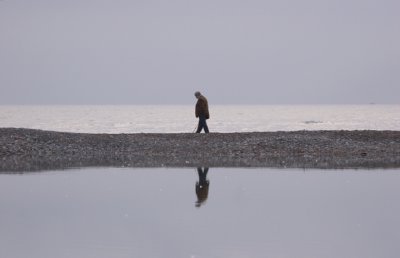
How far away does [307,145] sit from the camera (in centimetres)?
3189

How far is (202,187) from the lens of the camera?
19969 millimetres

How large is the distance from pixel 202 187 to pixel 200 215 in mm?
4707

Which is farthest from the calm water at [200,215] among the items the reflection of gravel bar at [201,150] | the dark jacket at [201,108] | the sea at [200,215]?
the dark jacket at [201,108]

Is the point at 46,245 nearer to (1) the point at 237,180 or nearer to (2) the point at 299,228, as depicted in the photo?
(2) the point at 299,228

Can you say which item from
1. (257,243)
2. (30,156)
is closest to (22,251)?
(257,243)

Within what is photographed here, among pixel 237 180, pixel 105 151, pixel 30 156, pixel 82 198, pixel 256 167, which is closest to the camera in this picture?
pixel 82 198

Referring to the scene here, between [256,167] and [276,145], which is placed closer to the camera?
[256,167]

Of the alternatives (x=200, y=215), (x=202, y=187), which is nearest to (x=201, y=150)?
(x=202, y=187)

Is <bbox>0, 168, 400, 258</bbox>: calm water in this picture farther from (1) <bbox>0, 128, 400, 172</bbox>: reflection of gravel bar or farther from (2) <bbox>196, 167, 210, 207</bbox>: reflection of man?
(1) <bbox>0, 128, 400, 172</bbox>: reflection of gravel bar

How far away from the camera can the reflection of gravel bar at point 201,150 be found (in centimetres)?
2716

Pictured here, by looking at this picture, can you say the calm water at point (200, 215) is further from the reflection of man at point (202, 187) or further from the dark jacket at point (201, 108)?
the dark jacket at point (201, 108)

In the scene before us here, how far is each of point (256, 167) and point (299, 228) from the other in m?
11.9

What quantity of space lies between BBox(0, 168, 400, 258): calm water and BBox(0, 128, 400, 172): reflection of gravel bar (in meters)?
3.84

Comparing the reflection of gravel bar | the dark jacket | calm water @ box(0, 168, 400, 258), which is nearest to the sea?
calm water @ box(0, 168, 400, 258)
